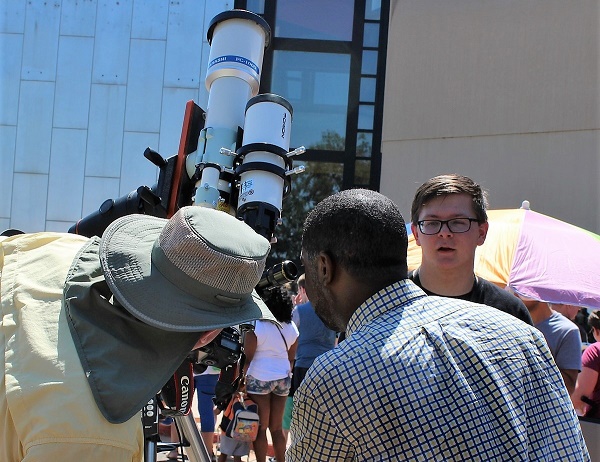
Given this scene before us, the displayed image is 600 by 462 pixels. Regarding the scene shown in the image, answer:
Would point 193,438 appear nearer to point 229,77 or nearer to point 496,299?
point 496,299

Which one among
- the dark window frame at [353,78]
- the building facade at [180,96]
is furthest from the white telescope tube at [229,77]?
the dark window frame at [353,78]

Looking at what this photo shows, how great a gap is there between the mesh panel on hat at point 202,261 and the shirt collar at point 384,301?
0.26 meters

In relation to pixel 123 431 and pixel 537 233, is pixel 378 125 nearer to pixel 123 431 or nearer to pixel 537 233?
pixel 537 233

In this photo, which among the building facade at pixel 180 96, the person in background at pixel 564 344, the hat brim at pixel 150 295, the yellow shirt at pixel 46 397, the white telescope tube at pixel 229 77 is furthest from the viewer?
the building facade at pixel 180 96

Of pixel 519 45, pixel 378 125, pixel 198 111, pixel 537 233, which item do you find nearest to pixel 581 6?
pixel 519 45

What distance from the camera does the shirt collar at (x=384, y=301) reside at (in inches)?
55.4

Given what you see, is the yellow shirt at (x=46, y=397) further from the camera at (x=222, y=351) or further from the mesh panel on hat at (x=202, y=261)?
the camera at (x=222, y=351)

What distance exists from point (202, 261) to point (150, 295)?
12 centimetres

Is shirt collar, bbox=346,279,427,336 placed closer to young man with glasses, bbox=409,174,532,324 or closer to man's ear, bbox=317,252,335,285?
man's ear, bbox=317,252,335,285

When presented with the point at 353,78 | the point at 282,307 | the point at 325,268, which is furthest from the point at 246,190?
the point at 353,78

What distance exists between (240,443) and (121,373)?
3845mm

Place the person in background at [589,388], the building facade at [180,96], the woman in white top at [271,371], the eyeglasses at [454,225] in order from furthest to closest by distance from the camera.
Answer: the building facade at [180,96]
the woman in white top at [271,371]
the person in background at [589,388]
the eyeglasses at [454,225]

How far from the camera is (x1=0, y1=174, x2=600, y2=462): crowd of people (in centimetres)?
105

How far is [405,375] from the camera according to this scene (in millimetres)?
1264
